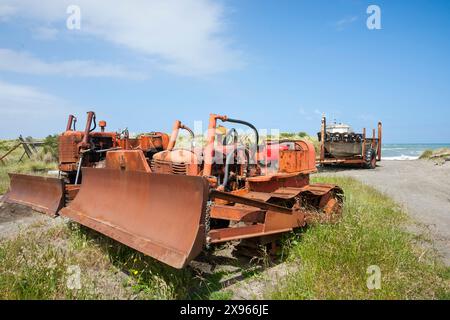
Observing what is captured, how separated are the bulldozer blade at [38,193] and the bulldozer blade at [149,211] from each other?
566mm

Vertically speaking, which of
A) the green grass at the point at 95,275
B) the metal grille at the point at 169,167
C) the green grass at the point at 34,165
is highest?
the metal grille at the point at 169,167

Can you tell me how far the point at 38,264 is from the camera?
3887 millimetres

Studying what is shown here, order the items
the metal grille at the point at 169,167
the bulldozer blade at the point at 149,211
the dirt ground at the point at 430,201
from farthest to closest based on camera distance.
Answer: the dirt ground at the point at 430,201
the metal grille at the point at 169,167
the bulldozer blade at the point at 149,211

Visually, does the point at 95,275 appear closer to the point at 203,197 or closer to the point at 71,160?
the point at 203,197

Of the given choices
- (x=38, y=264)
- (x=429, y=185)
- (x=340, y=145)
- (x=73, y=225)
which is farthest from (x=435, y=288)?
(x=340, y=145)

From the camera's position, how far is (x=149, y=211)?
12.9 feet

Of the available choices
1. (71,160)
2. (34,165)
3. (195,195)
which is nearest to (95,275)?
(195,195)

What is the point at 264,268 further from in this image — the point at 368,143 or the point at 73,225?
the point at 368,143

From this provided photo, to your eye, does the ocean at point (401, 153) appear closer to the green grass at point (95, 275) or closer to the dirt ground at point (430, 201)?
the dirt ground at point (430, 201)

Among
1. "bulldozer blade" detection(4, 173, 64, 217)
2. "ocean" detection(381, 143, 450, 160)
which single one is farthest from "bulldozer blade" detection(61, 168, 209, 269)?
"ocean" detection(381, 143, 450, 160)

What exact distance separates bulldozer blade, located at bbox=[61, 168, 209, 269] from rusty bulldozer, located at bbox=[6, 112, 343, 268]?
1 centimetres

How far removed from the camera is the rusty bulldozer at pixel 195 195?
11.3 feet

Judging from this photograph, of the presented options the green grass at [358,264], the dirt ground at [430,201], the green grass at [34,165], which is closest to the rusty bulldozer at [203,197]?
the green grass at [358,264]

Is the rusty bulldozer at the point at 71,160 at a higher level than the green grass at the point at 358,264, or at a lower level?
higher
